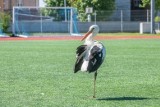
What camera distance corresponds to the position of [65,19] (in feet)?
165

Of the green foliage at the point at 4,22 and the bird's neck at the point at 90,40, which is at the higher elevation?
the bird's neck at the point at 90,40

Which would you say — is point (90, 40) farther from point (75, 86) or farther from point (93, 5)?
point (93, 5)

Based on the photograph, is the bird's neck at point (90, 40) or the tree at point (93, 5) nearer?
the bird's neck at point (90, 40)

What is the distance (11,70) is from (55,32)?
3648 cm

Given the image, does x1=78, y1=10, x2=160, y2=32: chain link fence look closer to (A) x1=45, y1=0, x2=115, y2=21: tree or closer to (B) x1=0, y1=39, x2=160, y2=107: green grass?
(A) x1=45, y1=0, x2=115, y2=21: tree

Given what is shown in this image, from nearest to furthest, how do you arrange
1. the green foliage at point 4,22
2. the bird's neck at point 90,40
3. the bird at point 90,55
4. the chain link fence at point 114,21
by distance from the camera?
the bird at point 90,55, the bird's neck at point 90,40, the green foliage at point 4,22, the chain link fence at point 114,21

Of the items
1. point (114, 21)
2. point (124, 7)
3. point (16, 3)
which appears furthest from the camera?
point (16, 3)

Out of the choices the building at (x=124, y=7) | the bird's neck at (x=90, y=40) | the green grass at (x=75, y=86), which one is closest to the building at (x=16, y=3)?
the building at (x=124, y=7)

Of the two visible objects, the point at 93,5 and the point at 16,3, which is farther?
the point at 16,3

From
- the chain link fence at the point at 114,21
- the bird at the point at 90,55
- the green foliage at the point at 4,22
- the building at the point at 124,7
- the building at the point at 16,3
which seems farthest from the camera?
the building at the point at 16,3

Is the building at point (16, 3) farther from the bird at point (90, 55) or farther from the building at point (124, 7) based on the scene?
the bird at point (90, 55)

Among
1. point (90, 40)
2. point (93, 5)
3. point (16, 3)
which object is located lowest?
point (90, 40)

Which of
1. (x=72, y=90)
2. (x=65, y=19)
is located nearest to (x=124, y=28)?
(x=65, y=19)

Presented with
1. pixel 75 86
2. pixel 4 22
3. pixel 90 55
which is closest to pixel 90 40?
pixel 90 55
